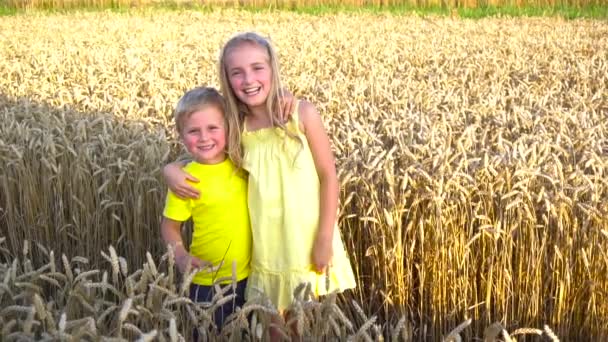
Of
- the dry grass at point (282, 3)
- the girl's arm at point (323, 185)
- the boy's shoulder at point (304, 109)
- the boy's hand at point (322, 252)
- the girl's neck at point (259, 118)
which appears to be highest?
the dry grass at point (282, 3)

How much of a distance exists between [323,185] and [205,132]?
435 millimetres

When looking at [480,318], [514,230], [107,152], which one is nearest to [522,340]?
[480,318]

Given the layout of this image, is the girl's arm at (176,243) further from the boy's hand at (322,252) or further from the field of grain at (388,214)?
the boy's hand at (322,252)

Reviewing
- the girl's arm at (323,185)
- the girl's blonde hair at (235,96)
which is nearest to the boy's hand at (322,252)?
the girl's arm at (323,185)

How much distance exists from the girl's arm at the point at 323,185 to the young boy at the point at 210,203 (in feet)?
0.88

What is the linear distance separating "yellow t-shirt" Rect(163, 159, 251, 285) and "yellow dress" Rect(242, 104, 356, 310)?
69mm

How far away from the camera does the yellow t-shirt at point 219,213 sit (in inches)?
110

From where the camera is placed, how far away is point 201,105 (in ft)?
8.75

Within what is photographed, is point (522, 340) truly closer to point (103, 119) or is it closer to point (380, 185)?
point (380, 185)

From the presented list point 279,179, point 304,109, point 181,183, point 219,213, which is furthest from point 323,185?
point 181,183

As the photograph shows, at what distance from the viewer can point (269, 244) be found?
9.14 feet

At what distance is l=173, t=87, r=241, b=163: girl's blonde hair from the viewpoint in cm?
267

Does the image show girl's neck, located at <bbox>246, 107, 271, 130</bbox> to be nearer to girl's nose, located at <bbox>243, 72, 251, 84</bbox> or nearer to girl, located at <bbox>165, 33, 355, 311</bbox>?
girl, located at <bbox>165, 33, 355, 311</bbox>

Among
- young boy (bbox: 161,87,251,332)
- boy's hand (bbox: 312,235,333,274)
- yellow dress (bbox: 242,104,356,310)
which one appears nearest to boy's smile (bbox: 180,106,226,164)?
young boy (bbox: 161,87,251,332)
